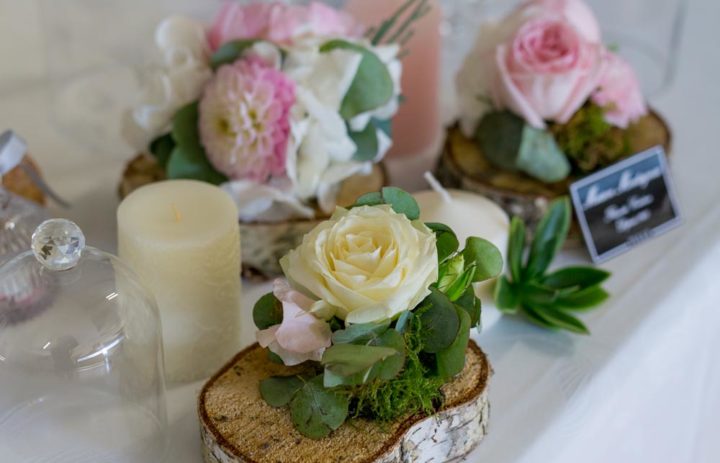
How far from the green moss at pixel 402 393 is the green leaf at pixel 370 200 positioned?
8 centimetres

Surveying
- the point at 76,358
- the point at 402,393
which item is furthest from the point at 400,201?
the point at 76,358

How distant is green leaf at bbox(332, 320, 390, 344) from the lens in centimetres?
57

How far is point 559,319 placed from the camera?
789 millimetres

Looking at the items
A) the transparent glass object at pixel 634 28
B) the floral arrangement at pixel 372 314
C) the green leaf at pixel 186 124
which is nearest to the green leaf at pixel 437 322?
the floral arrangement at pixel 372 314

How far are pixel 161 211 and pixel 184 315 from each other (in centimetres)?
8

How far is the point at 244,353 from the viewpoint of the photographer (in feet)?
2.16

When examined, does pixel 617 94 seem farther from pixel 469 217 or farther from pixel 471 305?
pixel 471 305

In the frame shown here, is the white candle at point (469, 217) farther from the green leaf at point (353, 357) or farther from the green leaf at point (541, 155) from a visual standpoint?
the green leaf at point (353, 357)

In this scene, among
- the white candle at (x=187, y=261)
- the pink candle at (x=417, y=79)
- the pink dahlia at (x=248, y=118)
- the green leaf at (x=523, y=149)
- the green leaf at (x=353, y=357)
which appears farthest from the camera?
the pink candle at (x=417, y=79)

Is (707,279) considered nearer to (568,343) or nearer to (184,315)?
(568,343)

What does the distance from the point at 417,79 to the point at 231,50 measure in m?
0.27

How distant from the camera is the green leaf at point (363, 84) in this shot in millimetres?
800

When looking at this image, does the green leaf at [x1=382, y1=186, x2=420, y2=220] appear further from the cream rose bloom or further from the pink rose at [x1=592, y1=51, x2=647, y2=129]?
the pink rose at [x1=592, y1=51, x2=647, y2=129]

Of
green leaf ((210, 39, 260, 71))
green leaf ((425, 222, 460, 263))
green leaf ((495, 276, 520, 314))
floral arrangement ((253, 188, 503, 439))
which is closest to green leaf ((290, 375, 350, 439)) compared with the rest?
floral arrangement ((253, 188, 503, 439))
